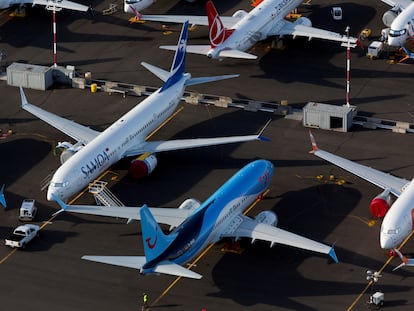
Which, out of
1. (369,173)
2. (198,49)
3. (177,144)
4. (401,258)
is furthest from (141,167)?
(401,258)

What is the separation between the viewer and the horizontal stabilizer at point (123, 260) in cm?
9906

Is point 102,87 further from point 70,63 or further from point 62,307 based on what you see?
point 62,307

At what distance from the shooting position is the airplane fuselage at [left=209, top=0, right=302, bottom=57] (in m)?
142

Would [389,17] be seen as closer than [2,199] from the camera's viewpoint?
No

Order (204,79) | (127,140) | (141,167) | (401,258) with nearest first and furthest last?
(401,258) < (141,167) < (127,140) < (204,79)

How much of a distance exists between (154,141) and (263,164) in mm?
17281

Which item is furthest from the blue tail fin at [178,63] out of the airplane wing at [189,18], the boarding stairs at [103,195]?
the airplane wing at [189,18]

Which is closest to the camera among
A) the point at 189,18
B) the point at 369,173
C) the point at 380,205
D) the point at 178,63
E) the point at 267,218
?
the point at 267,218

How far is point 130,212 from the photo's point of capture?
357ft

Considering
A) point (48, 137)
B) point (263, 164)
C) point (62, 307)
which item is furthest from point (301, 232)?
point (48, 137)

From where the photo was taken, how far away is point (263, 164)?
11631 centimetres

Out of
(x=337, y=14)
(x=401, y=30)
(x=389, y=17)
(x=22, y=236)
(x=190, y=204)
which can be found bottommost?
(x=22, y=236)

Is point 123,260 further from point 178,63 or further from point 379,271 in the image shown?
point 178,63

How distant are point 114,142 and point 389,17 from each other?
4740cm
